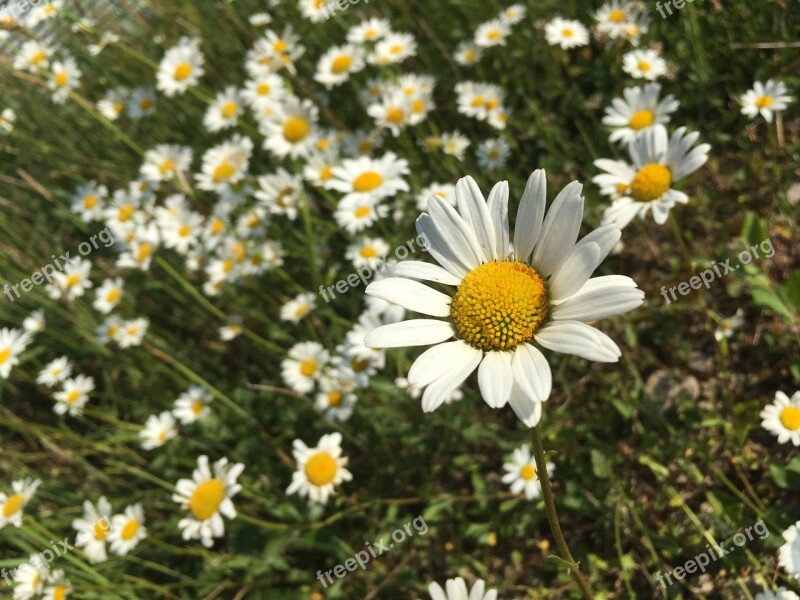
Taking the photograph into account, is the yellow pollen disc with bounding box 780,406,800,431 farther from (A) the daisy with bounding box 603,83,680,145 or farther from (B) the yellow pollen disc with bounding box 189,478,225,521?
(B) the yellow pollen disc with bounding box 189,478,225,521

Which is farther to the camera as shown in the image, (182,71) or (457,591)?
(182,71)

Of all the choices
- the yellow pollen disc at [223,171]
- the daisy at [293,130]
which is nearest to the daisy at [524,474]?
the daisy at [293,130]

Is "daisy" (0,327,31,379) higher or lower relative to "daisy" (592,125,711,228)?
higher

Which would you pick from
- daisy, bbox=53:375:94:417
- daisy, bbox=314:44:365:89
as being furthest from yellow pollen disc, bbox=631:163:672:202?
daisy, bbox=53:375:94:417

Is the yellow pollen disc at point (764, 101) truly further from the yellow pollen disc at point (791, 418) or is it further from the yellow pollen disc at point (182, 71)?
the yellow pollen disc at point (182, 71)

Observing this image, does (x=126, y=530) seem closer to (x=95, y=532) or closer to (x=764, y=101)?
(x=95, y=532)

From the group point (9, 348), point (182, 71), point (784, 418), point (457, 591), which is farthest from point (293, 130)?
point (784, 418)
